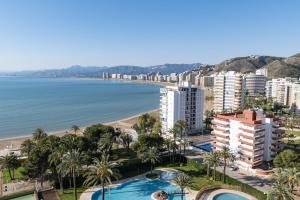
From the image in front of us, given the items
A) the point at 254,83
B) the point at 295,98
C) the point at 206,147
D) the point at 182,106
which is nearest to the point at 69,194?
the point at 206,147

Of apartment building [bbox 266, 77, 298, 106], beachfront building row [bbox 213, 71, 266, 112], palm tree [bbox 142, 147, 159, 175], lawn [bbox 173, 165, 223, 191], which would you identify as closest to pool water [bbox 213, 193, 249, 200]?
lawn [bbox 173, 165, 223, 191]

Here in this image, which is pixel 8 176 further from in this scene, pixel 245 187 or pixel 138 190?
pixel 245 187

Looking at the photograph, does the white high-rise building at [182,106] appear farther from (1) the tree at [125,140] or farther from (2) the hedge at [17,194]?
(2) the hedge at [17,194]

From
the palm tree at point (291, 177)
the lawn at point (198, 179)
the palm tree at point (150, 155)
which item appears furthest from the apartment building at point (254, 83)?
the palm tree at point (291, 177)

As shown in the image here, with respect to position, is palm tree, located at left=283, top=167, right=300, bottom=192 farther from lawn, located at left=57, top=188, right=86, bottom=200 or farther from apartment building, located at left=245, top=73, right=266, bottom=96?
apartment building, located at left=245, top=73, right=266, bottom=96

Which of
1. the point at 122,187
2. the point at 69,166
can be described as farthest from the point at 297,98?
the point at 69,166
